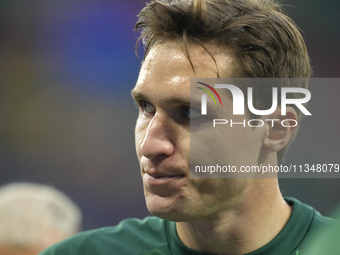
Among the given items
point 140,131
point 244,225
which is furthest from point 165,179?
point 244,225

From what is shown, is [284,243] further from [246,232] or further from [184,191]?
[184,191]

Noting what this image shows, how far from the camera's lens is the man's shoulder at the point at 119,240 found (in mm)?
1776

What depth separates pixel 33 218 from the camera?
10.6 ft

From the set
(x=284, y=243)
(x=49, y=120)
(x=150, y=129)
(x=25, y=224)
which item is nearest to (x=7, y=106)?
(x=49, y=120)

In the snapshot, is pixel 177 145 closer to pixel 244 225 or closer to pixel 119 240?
pixel 244 225

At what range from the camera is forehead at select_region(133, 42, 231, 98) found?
1388mm

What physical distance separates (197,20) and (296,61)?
18.0 inches

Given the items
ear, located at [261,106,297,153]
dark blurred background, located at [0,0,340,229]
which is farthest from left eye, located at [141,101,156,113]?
dark blurred background, located at [0,0,340,229]

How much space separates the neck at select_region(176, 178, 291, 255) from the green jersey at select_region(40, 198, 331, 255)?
39mm

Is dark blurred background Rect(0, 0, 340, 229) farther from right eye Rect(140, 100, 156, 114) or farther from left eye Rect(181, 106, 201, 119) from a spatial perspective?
left eye Rect(181, 106, 201, 119)

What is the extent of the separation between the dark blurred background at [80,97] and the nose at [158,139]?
7.92 ft

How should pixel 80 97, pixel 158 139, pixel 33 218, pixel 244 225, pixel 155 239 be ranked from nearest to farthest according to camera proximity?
pixel 158 139, pixel 244 225, pixel 155 239, pixel 33 218, pixel 80 97

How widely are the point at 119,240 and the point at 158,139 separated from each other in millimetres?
697

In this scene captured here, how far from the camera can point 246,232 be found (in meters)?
1.52
